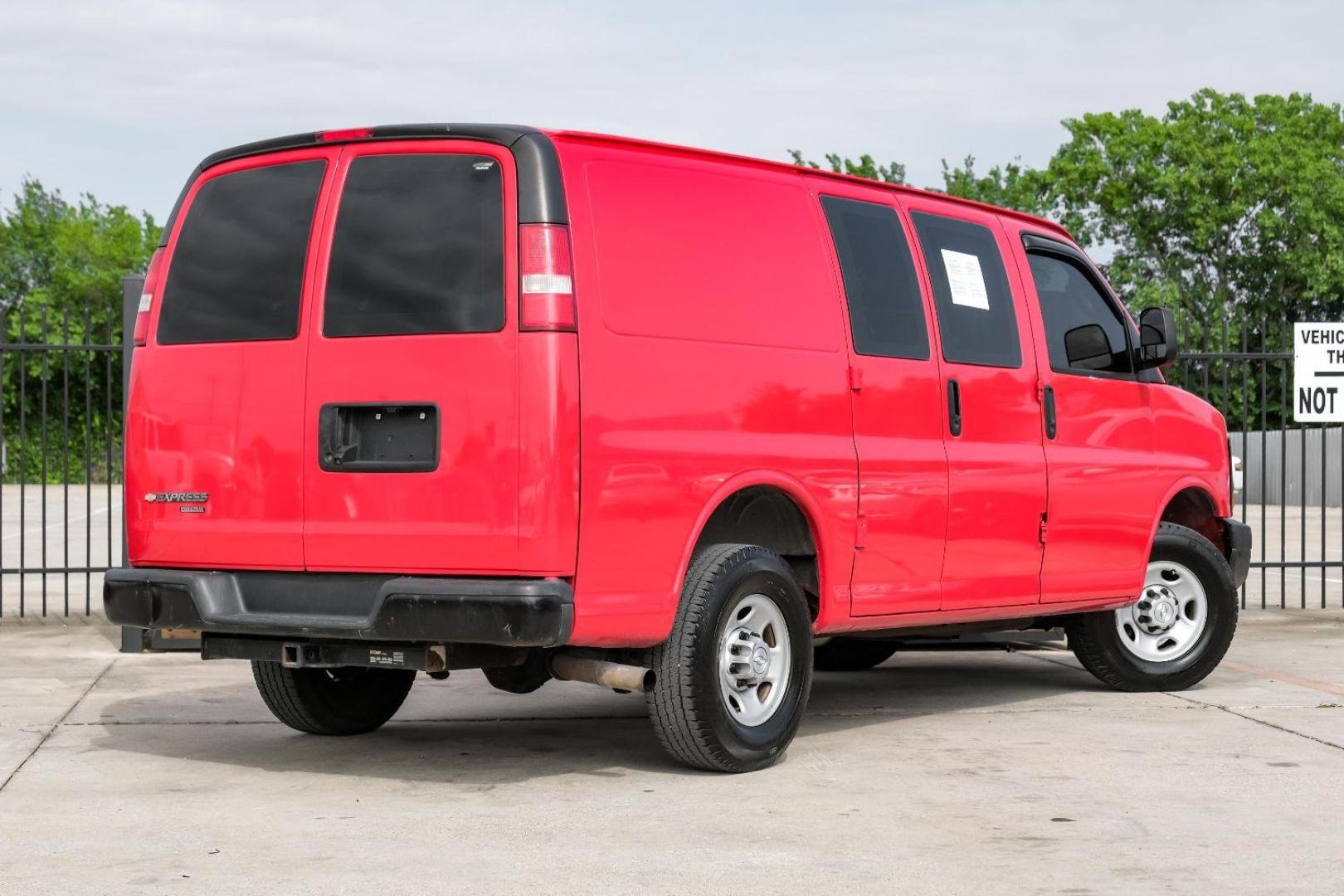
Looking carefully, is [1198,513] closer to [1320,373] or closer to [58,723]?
[1320,373]

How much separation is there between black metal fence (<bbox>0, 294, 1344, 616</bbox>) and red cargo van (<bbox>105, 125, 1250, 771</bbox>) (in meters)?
3.60

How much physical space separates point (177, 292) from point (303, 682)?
5.52 feet

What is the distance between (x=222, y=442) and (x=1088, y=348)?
4122 millimetres

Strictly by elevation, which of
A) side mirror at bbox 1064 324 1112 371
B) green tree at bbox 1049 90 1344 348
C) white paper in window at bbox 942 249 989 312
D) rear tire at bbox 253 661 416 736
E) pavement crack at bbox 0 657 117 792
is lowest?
pavement crack at bbox 0 657 117 792

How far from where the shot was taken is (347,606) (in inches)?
245

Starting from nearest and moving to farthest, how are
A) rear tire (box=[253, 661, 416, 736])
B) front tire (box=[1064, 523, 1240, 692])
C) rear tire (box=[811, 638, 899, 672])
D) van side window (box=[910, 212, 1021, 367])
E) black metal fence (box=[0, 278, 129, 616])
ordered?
rear tire (box=[253, 661, 416, 736]) < van side window (box=[910, 212, 1021, 367]) < front tire (box=[1064, 523, 1240, 692]) < rear tire (box=[811, 638, 899, 672]) < black metal fence (box=[0, 278, 129, 616])

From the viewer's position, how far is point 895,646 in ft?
30.7

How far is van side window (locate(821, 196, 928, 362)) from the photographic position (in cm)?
730

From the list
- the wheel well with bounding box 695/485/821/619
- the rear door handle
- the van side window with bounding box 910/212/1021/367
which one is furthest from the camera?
the van side window with bounding box 910/212/1021/367

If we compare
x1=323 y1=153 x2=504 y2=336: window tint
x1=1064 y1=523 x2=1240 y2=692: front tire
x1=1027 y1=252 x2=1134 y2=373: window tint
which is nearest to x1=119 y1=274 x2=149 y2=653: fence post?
x1=323 y1=153 x2=504 y2=336: window tint

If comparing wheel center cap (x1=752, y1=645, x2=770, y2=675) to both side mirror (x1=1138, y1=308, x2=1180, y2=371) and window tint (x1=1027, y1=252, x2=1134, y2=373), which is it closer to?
window tint (x1=1027, y1=252, x2=1134, y2=373)

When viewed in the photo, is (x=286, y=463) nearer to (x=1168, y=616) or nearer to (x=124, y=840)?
(x=124, y=840)

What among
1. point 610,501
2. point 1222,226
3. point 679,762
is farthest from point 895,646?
point 1222,226

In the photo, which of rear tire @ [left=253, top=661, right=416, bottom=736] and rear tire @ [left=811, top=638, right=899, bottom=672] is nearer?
rear tire @ [left=253, top=661, right=416, bottom=736]
